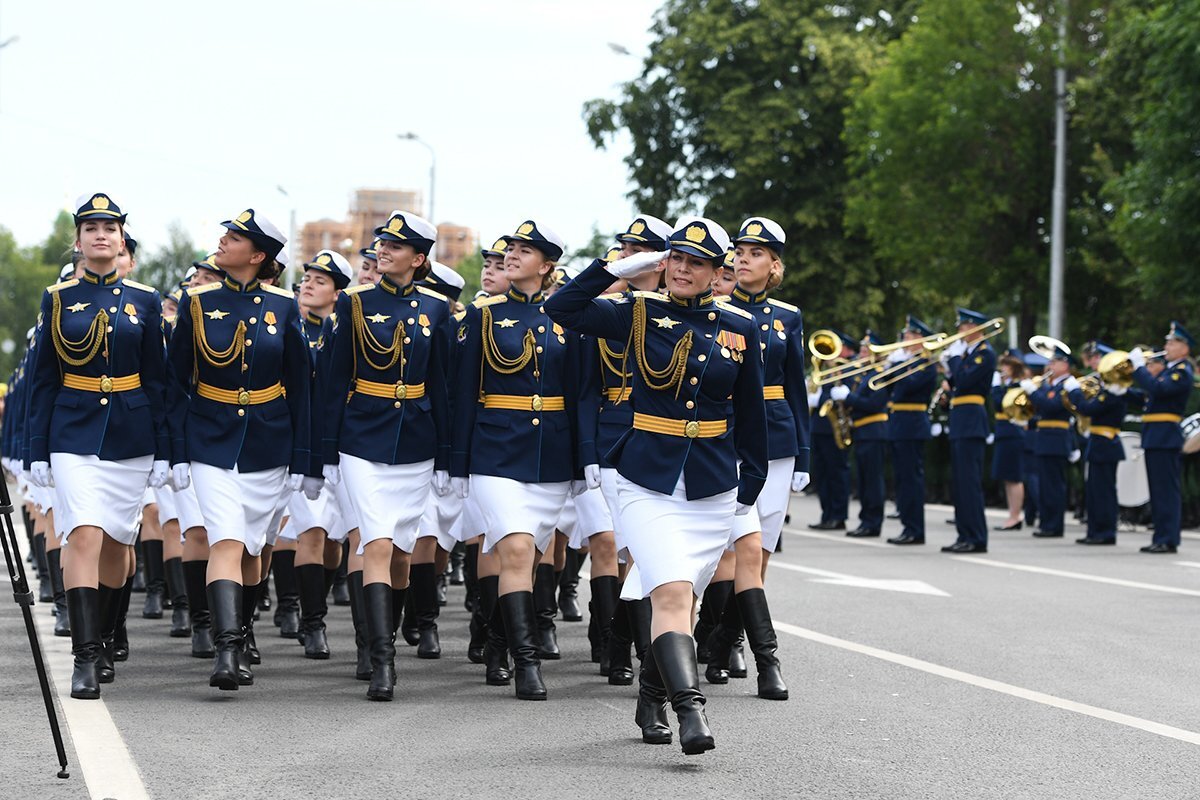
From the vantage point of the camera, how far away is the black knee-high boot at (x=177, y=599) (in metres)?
10.9

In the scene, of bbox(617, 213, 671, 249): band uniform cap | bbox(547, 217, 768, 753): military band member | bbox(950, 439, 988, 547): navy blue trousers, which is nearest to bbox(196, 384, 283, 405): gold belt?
bbox(617, 213, 671, 249): band uniform cap

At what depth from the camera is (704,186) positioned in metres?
49.2

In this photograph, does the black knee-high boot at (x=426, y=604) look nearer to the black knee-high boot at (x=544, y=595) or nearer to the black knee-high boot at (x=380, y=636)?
the black knee-high boot at (x=544, y=595)

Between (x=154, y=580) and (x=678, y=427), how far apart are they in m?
5.81

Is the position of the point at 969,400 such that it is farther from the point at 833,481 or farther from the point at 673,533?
the point at 673,533

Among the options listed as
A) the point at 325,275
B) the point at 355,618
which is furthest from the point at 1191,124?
the point at 355,618

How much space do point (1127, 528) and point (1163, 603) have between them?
30.0 feet

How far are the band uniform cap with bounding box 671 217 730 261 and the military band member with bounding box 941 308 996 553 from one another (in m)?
11.1

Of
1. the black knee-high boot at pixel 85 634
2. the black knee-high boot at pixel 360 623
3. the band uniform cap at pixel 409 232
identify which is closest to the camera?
the black knee-high boot at pixel 85 634

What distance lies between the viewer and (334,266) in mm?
11094

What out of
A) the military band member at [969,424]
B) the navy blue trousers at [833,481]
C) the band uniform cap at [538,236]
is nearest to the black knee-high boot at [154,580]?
the band uniform cap at [538,236]

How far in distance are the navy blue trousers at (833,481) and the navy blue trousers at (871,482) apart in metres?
0.82

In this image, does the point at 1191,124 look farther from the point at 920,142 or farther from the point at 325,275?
the point at 325,275

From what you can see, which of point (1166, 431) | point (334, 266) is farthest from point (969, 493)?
point (334, 266)
